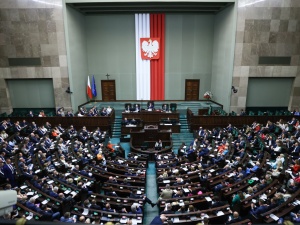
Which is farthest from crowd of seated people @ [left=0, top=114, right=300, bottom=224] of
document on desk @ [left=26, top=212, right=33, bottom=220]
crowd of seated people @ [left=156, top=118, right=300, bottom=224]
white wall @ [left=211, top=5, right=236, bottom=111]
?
white wall @ [left=211, top=5, right=236, bottom=111]

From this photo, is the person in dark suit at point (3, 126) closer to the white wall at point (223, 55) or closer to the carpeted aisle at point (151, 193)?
the carpeted aisle at point (151, 193)

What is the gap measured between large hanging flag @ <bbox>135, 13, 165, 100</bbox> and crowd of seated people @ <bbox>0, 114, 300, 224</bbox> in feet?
29.4

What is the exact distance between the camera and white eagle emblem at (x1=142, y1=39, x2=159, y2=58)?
20.9 meters

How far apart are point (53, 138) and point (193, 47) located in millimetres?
14038

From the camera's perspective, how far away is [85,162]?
35.7 feet

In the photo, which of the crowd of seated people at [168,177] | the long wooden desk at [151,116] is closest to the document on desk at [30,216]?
the crowd of seated people at [168,177]

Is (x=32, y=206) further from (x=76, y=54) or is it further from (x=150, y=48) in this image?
(x=150, y=48)

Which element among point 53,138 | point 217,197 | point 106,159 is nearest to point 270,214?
point 217,197

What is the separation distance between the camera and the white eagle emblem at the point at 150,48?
20891mm

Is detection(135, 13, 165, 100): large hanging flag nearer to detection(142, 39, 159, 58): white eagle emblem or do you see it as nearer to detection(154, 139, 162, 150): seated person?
detection(142, 39, 159, 58): white eagle emblem

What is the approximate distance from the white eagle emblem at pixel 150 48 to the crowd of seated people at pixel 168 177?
1007 centimetres

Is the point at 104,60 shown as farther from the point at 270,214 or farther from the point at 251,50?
the point at 270,214

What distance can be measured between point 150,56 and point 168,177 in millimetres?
13981

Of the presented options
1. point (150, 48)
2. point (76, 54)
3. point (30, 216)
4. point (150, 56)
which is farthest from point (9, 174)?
point (150, 48)
